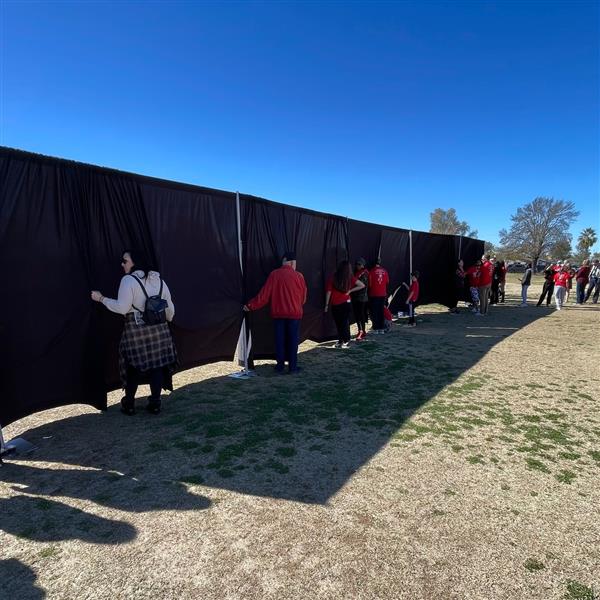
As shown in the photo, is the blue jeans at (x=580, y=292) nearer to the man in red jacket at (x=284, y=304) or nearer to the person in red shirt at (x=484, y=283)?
the person in red shirt at (x=484, y=283)

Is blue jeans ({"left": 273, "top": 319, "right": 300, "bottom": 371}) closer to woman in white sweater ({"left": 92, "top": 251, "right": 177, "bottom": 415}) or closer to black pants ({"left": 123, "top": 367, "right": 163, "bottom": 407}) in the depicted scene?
woman in white sweater ({"left": 92, "top": 251, "right": 177, "bottom": 415})

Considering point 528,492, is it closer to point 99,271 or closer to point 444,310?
point 99,271

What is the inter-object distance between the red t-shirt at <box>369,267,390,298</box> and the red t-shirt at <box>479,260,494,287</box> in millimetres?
4787

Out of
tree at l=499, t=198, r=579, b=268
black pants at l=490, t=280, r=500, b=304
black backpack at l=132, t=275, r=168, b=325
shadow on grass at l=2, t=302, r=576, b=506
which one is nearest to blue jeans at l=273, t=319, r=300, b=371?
shadow on grass at l=2, t=302, r=576, b=506

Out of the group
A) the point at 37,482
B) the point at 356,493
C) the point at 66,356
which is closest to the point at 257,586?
the point at 356,493

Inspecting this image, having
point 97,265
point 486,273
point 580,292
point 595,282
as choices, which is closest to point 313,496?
point 97,265

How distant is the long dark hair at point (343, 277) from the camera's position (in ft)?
22.3

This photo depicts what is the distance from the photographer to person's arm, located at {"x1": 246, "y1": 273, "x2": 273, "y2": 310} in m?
5.31

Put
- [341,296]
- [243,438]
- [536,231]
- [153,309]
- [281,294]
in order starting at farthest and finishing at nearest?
[536,231] → [341,296] → [281,294] → [153,309] → [243,438]

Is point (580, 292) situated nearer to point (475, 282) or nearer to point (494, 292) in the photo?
point (494, 292)

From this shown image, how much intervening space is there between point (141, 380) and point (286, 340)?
217 centimetres

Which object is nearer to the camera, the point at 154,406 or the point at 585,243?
the point at 154,406

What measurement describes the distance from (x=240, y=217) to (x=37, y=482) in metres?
3.66

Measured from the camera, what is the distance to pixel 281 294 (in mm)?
5273
